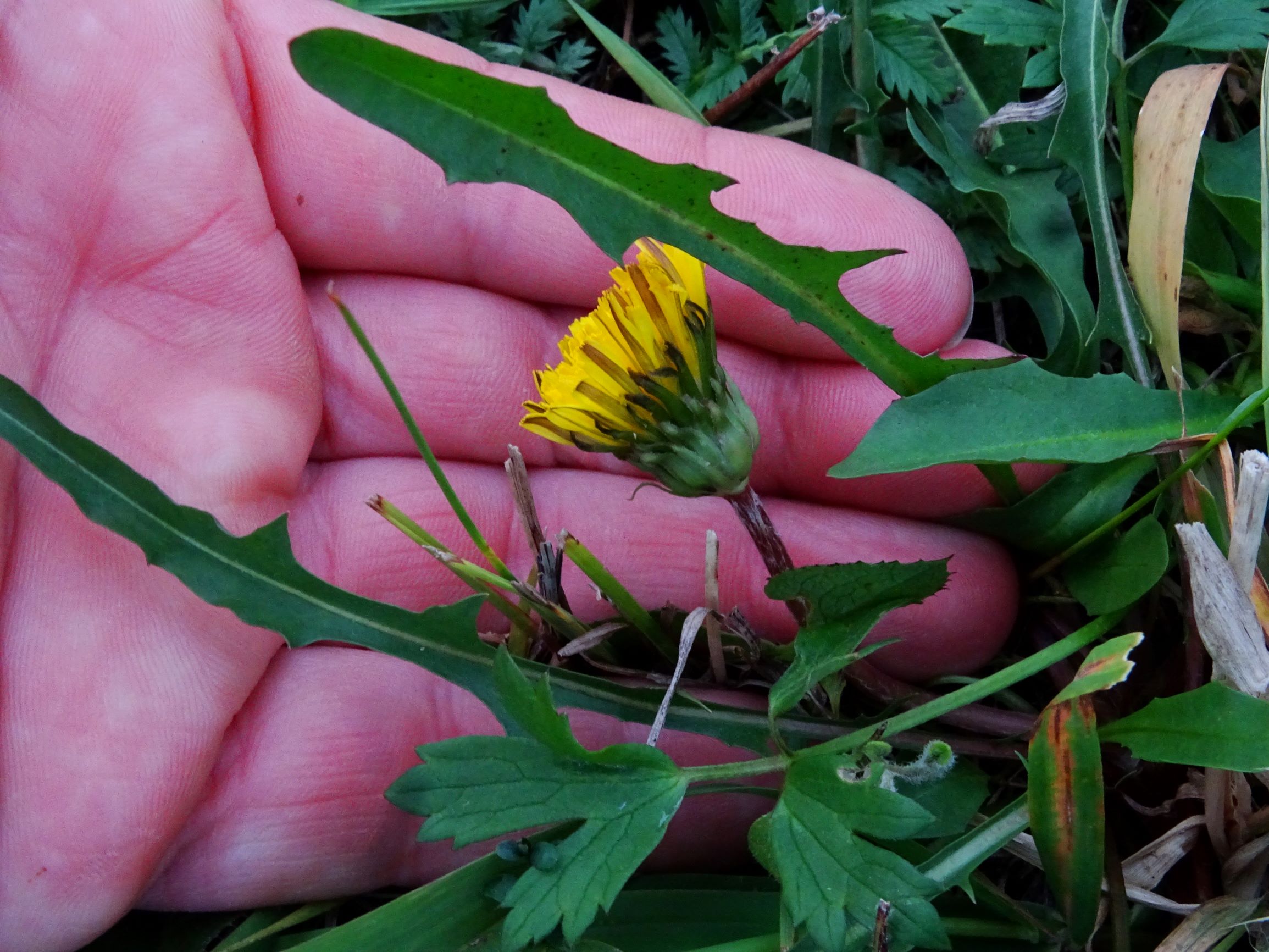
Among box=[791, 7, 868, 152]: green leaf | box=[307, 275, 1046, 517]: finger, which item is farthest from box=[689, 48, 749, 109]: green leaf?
box=[307, 275, 1046, 517]: finger

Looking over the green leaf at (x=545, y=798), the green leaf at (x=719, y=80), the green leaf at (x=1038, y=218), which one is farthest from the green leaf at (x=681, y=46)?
the green leaf at (x=545, y=798)

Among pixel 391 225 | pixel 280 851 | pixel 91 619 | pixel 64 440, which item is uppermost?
pixel 391 225

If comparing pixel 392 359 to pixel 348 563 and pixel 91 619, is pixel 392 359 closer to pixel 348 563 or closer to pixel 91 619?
pixel 348 563

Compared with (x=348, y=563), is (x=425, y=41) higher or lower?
higher

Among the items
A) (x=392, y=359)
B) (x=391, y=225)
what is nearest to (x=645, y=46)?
(x=391, y=225)

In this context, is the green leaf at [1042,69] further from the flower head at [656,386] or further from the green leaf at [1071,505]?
the flower head at [656,386]

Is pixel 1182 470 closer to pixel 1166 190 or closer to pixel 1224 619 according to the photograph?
pixel 1224 619
